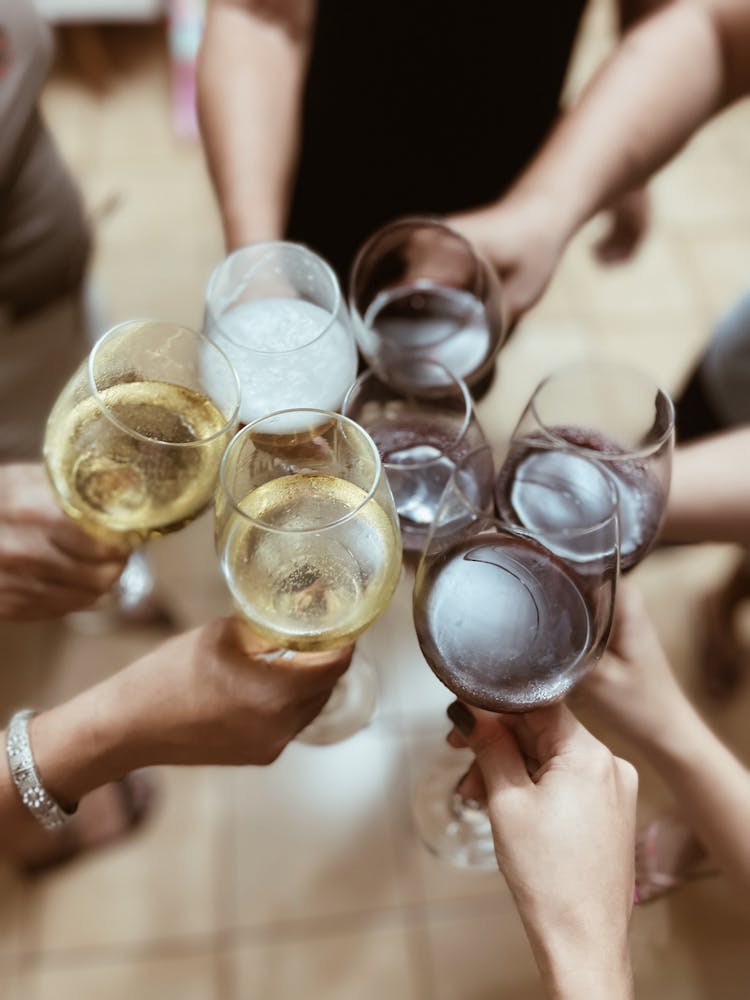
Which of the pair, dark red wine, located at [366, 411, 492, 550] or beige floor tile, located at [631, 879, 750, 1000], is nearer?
dark red wine, located at [366, 411, 492, 550]

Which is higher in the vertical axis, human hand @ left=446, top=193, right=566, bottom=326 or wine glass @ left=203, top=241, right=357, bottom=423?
wine glass @ left=203, top=241, right=357, bottom=423

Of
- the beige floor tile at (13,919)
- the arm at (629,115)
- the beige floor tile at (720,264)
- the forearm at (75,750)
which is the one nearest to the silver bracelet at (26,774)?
the forearm at (75,750)

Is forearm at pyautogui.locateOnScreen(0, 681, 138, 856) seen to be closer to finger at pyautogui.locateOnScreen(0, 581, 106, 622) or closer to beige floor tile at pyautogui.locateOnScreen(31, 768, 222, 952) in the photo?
finger at pyautogui.locateOnScreen(0, 581, 106, 622)

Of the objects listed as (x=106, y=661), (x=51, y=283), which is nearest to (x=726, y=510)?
(x=51, y=283)

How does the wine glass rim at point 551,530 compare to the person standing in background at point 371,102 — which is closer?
the wine glass rim at point 551,530

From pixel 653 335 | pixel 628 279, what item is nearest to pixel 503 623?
pixel 653 335

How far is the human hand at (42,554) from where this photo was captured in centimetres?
87

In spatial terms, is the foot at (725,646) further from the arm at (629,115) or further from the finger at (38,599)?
the finger at (38,599)

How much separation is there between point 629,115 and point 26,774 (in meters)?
0.98

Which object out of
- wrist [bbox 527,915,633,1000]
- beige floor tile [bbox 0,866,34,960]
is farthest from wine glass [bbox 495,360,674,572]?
beige floor tile [bbox 0,866,34,960]

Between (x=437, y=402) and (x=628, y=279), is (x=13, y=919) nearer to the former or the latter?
(x=437, y=402)

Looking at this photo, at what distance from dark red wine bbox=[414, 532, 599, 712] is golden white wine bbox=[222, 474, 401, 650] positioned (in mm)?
50

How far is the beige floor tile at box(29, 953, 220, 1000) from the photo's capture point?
1371 millimetres

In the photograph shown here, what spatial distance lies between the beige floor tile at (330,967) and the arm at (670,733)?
683 millimetres
